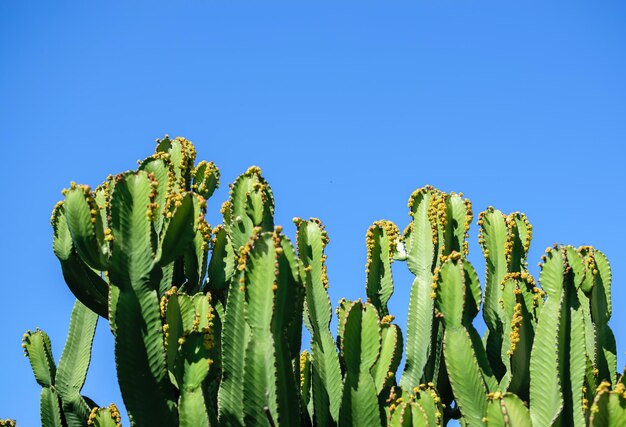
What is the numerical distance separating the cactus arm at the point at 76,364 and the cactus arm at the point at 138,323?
3.13ft

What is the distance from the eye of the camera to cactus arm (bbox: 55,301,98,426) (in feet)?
18.4

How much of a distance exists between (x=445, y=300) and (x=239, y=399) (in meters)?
1.34

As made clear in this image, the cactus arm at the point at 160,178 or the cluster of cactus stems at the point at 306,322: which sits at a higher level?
the cactus arm at the point at 160,178

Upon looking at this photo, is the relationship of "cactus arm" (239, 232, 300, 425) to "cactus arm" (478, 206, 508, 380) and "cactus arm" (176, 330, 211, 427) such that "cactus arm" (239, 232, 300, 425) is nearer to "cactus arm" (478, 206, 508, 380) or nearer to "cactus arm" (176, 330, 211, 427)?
"cactus arm" (176, 330, 211, 427)

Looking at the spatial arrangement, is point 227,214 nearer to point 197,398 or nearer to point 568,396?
point 197,398

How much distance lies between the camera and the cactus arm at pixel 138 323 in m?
4.76

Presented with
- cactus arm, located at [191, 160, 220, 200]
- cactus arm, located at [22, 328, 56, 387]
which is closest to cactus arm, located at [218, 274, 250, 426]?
cactus arm, located at [22, 328, 56, 387]

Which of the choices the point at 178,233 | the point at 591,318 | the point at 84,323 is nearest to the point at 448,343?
the point at 591,318

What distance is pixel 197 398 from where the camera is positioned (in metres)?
4.75

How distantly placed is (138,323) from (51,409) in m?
1.24

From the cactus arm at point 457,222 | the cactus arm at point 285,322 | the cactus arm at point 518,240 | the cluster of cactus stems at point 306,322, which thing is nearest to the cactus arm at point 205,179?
the cluster of cactus stems at point 306,322

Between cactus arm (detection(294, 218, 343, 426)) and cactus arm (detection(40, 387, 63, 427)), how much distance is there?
1583mm

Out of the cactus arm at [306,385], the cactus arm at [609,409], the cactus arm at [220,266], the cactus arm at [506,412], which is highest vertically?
the cactus arm at [220,266]

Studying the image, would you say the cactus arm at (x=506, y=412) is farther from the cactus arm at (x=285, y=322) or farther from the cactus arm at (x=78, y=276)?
the cactus arm at (x=78, y=276)
